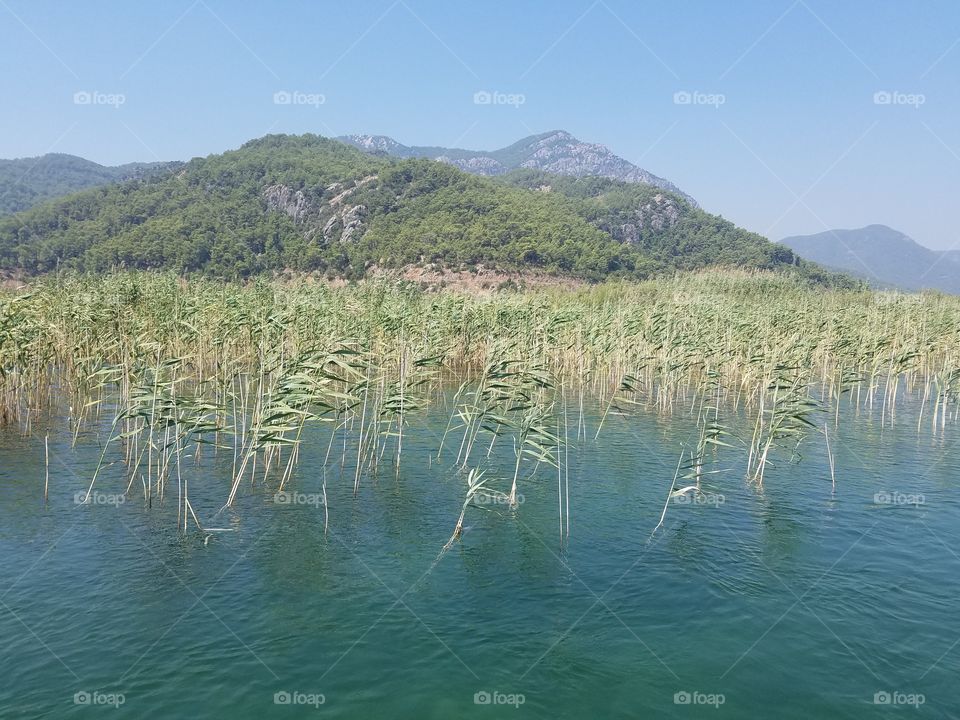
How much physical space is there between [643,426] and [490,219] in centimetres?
7752

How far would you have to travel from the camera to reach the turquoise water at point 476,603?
7.38m

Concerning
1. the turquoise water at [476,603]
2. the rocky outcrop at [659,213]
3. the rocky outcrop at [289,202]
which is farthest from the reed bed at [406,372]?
the rocky outcrop at [659,213]

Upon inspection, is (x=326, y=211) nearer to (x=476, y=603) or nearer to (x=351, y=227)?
(x=351, y=227)

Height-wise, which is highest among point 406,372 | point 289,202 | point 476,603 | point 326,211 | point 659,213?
point 659,213

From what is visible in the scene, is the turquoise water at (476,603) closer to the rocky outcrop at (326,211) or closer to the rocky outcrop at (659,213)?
the rocky outcrop at (326,211)

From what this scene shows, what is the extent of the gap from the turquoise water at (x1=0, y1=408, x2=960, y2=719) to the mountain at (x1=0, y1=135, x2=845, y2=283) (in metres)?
61.1

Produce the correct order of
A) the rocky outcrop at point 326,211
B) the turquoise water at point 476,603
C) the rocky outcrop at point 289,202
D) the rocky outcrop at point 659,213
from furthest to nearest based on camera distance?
the rocky outcrop at point 659,213
the rocky outcrop at point 289,202
the rocky outcrop at point 326,211
the turquoise water at point 476,603

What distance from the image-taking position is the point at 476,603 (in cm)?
933

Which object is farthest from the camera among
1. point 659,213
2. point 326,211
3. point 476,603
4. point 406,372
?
point 659,213

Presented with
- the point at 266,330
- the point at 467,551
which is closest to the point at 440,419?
the point at 266,330

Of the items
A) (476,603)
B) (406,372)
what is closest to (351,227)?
(406,372)

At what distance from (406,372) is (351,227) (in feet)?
310

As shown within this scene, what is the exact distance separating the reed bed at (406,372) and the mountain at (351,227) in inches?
1911

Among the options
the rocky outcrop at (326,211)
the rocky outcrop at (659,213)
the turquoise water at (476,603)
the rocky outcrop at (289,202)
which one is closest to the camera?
the turquoise water at (476,603)
